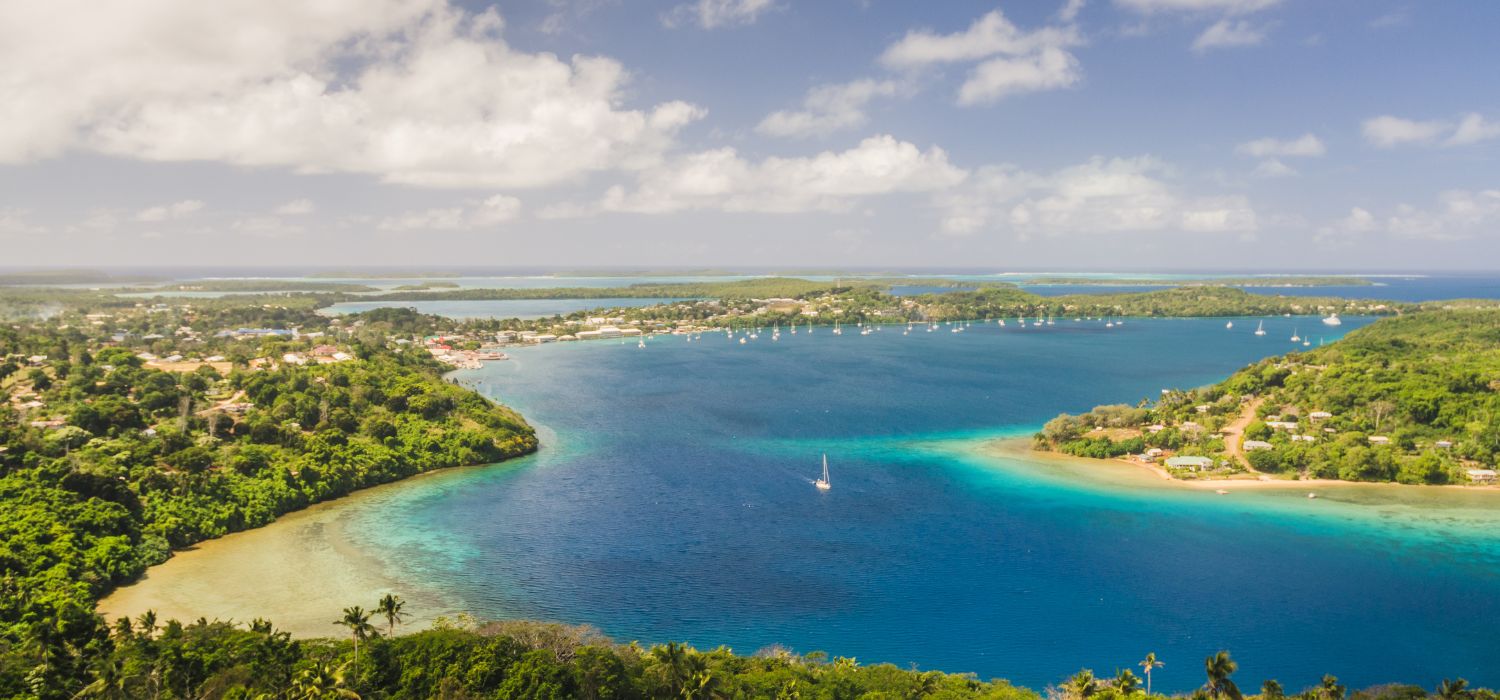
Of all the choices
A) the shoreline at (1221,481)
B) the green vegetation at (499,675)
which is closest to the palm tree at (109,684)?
the green vegetation at (499,675)

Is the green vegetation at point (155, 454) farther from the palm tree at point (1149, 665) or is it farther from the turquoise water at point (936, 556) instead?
the palm tree at point (1149, 665)

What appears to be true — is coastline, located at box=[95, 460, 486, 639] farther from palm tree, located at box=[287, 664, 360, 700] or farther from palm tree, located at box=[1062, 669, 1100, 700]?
palm tree, located at box=[1062, 669, 1100, 700]

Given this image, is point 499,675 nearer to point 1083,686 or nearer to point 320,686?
point 320,686

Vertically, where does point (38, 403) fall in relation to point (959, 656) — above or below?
above

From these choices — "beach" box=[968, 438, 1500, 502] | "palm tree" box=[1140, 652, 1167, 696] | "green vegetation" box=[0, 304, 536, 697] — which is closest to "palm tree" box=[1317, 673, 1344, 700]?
"palm tree" box=[1140, 652, 1167, 696]

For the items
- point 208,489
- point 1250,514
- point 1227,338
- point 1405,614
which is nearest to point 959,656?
point 1405,614

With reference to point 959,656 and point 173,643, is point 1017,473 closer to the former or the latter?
point 959,656
